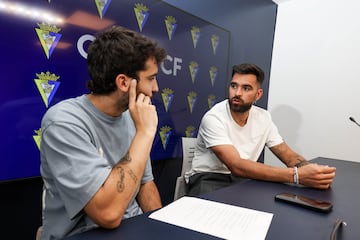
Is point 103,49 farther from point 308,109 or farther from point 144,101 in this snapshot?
point 308,109

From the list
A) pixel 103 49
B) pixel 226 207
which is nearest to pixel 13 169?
pixel 103 49

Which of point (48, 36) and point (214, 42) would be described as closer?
point (48, 36)

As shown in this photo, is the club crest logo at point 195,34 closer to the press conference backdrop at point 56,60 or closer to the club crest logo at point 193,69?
the press conference backdrop at point 56,60

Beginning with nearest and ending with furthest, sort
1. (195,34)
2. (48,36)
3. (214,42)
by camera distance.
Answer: (48,36) → (195,34) → (214,42)

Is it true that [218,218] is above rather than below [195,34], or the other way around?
below

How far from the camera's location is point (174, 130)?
2262 millimetres

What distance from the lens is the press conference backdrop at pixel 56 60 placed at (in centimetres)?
133

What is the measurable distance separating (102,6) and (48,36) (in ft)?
1.35

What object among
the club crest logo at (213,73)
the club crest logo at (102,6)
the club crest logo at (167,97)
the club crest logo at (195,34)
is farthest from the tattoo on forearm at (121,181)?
the club crest logo at (213,73)

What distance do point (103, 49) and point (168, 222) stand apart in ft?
2.19

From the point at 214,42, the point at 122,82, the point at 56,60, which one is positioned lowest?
the point at 122,82

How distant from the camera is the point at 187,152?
193 cm

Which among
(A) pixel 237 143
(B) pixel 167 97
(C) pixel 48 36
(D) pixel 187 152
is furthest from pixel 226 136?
(C) pixel 48 36

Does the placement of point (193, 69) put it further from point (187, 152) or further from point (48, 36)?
point (48, 36)
